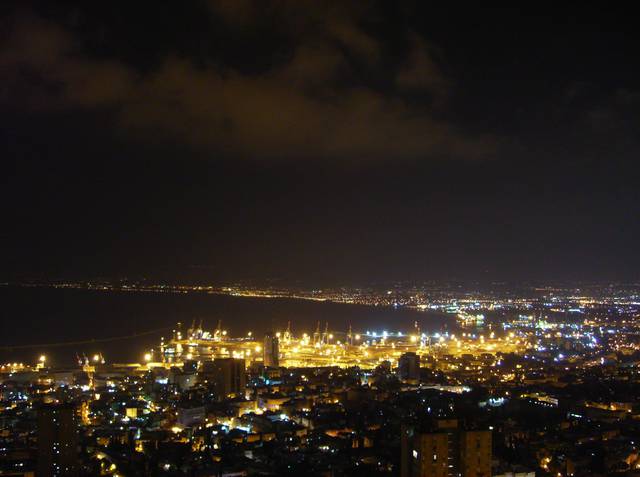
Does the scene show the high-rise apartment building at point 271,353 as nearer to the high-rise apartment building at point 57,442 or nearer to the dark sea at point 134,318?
the dark sea at point 134,318

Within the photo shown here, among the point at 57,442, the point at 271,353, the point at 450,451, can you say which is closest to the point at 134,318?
the point at 271,353

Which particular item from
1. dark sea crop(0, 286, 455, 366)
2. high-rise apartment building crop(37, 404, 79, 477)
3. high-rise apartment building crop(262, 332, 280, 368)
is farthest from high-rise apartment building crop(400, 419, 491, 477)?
dark sea crop(0, 286, 455, 366)

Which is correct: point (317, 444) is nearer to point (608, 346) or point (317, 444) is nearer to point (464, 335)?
point (608, 346)

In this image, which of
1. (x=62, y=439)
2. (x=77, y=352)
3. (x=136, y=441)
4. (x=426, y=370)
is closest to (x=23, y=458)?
(x=62, y=439)

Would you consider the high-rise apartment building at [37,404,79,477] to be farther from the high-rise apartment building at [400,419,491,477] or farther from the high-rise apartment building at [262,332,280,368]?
the high-rise apartment building at [262,332,280,368]

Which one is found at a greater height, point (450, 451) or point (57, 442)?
point (450, 451)

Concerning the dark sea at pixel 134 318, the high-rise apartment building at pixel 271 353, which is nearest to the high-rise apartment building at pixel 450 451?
the high-rise apartment building at pixel 271 353

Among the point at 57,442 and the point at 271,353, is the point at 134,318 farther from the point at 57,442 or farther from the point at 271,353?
the point at 57,442

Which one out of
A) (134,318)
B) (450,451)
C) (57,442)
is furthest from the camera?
(134,318)
